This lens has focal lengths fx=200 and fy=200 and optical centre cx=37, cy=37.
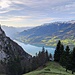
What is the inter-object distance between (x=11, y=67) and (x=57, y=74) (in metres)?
83.1

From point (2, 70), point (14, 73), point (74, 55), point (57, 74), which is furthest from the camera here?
point (2, 70)

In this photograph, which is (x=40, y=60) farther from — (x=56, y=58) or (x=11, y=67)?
→ (x=56, y=58)

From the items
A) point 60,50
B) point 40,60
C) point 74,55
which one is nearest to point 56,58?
point 60,50

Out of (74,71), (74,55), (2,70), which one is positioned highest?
(74,55)

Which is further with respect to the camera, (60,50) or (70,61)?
(60,50)

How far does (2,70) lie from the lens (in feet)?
556

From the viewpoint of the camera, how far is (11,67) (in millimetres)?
145500

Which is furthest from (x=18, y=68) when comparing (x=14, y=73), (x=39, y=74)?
(x=39, y=74)

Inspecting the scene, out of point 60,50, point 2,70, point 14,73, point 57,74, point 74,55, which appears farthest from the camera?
point 2,70

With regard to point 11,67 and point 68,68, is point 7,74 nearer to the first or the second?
point 11,67

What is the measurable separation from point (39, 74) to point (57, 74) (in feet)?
20.6

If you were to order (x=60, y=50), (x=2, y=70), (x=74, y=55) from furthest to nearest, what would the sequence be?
(x=2, y=70) → (x=60, y=50) → (x=74, y=55)

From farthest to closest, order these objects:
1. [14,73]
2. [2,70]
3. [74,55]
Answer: [2,70]
[14,73]
[74,55]

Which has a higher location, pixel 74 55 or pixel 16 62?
pixel 74 55
